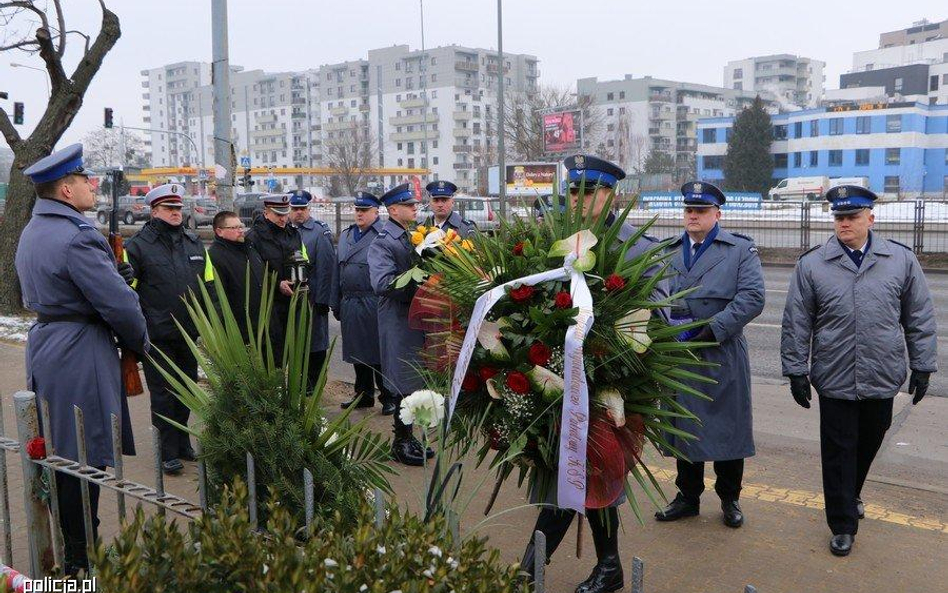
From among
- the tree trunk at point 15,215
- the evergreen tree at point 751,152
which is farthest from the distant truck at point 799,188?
the tree trunk at point 15,215

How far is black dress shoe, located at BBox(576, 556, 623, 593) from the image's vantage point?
3.99m

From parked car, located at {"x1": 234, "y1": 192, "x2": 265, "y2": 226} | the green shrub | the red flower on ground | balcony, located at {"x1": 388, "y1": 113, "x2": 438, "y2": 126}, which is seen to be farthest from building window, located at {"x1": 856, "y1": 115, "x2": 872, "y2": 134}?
the green shrub

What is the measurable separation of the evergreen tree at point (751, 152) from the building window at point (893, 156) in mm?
10050

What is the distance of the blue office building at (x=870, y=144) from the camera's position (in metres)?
78.2

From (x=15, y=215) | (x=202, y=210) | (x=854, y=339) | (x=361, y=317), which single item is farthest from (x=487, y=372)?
(x=202, y=210)

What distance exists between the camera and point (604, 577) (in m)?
3.99

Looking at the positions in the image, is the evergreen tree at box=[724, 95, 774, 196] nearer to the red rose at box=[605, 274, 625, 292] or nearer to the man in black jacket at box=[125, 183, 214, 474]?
the man in black jacket at box=[125, 183, 214, 474]

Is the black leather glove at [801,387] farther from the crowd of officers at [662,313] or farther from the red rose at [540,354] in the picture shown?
the red rose at [540,354]

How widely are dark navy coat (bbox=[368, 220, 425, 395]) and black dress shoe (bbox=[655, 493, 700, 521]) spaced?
6.13 feet

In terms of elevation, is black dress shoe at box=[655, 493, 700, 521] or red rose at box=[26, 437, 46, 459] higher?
red rose at box=[26, 437, 46, 459]

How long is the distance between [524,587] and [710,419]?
2801 mm

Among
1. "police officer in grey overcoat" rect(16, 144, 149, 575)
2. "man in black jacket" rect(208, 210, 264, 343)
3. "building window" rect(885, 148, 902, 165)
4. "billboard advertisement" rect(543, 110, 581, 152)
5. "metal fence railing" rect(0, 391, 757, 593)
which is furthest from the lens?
"building window" rect(885, 148, 902, 165)

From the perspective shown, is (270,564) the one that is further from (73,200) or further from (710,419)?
(710,419)

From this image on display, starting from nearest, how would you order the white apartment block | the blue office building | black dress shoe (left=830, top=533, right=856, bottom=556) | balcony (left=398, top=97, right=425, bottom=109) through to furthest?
black dress shoe (left=830, top=533, right=856, bottom=556) < the blue office building < balcony (left=398, top=97, right=425, bottom=109) < the white apartment block
